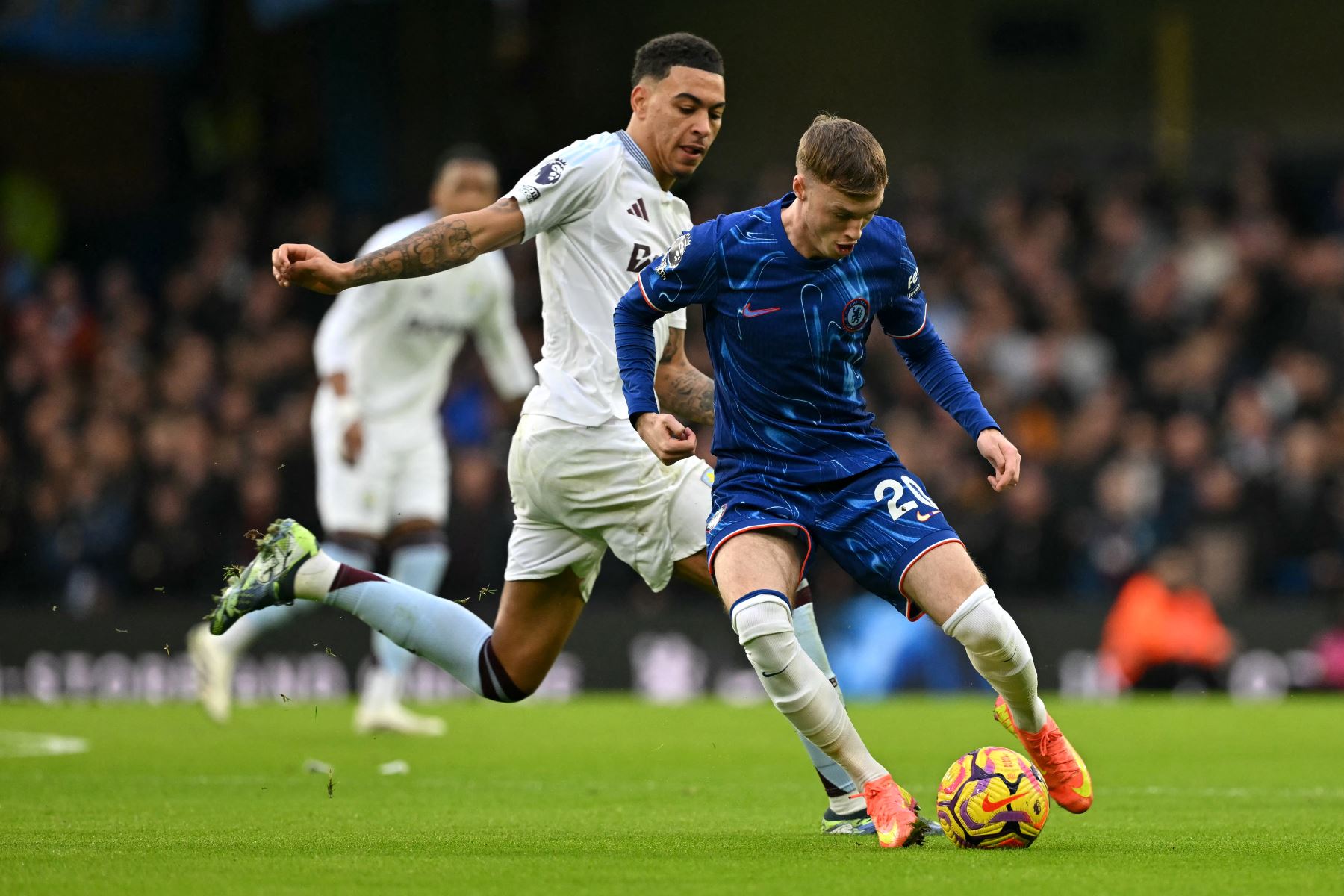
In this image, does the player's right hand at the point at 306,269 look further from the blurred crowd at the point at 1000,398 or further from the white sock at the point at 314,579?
the blurred crowd at the point at 1000,398

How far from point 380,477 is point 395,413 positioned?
0.36 metres

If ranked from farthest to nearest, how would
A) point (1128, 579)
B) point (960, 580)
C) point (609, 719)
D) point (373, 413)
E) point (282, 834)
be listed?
1. point (1128, 579)
2. point (609, 719)
3. point (373, 413)
4. point (282, 834)
5. point (960, 580)

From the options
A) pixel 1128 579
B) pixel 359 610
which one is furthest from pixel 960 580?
pixel 1128 579

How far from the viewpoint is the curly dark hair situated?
639cm

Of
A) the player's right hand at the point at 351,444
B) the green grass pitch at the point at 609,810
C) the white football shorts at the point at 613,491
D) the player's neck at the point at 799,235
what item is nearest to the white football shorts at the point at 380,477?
the player's right hand at the point at 351,444

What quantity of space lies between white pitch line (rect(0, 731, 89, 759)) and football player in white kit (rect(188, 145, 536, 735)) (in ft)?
2.57

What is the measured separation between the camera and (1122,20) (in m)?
19.4

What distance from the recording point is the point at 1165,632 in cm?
1388

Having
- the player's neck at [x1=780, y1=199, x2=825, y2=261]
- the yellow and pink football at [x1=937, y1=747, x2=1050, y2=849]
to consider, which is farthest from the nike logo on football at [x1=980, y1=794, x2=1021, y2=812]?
the player's neck at [x1=780, y1=199, x2=825, y2=261]

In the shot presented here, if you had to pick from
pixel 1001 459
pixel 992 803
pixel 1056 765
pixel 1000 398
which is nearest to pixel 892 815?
pixel 992 803

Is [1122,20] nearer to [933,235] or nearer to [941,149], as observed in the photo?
[941,149]

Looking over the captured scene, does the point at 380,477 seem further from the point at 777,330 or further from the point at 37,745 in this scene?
the point at 777,330

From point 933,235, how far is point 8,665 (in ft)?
28.3

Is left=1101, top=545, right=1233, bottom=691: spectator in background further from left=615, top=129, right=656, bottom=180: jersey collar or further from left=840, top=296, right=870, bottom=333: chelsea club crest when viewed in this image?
left=840, top=296, right=870, bottom=333: chelsea club crest
